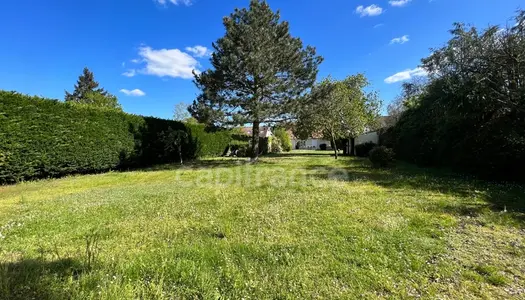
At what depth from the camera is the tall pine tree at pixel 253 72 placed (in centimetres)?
1384

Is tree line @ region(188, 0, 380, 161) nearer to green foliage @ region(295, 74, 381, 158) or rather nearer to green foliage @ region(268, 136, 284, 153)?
green foliage @ region(295, 74, 381, 158)

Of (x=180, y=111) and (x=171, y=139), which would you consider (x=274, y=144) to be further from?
(x=180, y=111)

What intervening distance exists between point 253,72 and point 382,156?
25.4 feet

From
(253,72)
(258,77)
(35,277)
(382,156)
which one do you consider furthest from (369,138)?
(35,277)

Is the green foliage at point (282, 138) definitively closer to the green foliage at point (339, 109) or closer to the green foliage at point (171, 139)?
the green foliage at point (339, 109)

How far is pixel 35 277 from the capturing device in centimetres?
244

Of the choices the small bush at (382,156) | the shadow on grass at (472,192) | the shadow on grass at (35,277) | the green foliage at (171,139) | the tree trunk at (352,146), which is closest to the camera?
the shadow on grass at (35,277)

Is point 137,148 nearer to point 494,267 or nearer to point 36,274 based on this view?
point 36,274

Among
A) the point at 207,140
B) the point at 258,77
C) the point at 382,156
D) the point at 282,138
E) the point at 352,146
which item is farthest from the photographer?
the point at 282,138

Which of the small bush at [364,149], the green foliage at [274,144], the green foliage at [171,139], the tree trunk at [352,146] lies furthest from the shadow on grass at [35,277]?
the green foliage at [274,144]

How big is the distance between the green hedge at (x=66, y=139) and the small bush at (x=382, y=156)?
38.2ft

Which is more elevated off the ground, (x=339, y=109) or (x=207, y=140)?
(x=339, y=109)

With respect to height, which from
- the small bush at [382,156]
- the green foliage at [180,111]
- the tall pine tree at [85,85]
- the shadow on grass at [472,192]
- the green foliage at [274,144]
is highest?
the tall pine tree at [85,85]

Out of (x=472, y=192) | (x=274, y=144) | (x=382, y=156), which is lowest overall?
(x=472, y=192)
